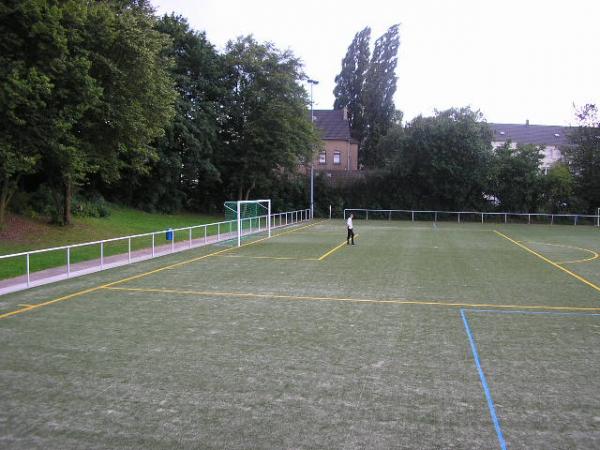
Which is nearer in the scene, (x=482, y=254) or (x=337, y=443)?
(x=337, y=443)

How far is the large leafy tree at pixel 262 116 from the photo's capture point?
39.6 meters

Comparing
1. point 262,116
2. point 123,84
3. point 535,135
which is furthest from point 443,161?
point 535,135

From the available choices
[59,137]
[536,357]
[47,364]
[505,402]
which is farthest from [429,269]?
[59,137]

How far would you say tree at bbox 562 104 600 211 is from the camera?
42.6 meters

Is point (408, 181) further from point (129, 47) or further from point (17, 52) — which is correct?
point (17, 52)

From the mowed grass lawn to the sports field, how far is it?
3.70 meters

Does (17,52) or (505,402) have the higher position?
(17,52)

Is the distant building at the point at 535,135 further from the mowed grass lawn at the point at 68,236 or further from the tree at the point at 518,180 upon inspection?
the mowed grass lawn at the point at 68,236

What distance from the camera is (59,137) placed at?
64.3 ft

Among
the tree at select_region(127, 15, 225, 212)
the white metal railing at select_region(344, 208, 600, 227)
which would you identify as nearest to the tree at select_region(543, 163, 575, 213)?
the white metal railing at select_region(344, 208, 600, 227)

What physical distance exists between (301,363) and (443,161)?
39.0 meters

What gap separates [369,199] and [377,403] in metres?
43.6

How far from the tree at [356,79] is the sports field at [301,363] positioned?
5709 centimetres

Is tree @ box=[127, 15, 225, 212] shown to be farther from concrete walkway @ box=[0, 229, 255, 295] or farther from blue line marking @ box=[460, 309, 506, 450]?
blue line marking @ box=[460, 309, 506, 450]
